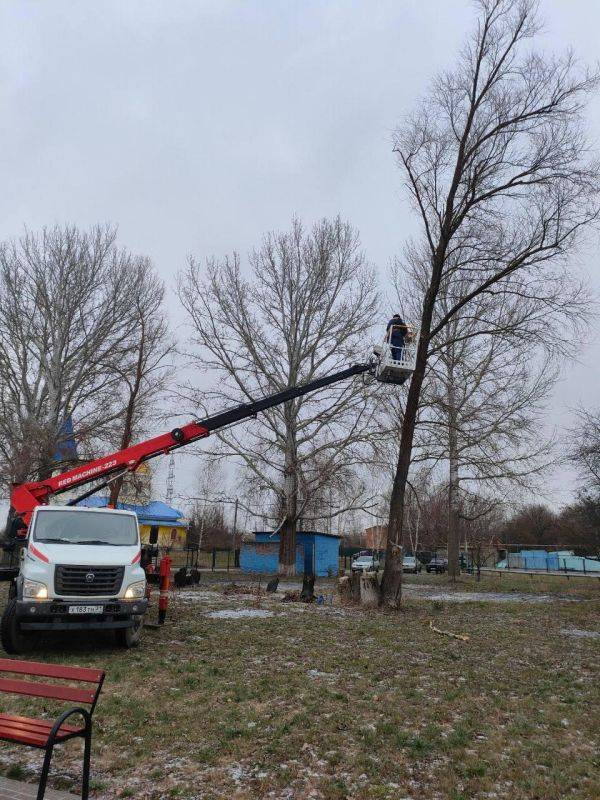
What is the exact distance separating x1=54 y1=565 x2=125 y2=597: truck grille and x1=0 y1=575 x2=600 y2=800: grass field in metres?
0.92

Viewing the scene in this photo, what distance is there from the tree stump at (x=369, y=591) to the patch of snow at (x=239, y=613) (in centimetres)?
265

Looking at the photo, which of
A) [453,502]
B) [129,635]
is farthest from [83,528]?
[453,502]

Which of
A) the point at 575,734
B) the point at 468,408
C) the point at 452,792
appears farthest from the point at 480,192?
the point at 452,792

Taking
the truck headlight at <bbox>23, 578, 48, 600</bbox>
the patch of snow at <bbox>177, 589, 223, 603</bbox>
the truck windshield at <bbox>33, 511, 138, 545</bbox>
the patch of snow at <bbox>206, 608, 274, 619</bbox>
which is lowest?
the patch of snow at <bbox>206, 608, 274, 619</bbox>

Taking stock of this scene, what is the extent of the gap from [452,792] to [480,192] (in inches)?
583

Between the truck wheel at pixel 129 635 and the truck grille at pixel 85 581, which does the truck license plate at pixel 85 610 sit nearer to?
the truck grille at pixel 85 581

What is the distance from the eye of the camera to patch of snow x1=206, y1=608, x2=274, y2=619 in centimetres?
1341

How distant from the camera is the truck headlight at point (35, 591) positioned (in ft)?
29.3

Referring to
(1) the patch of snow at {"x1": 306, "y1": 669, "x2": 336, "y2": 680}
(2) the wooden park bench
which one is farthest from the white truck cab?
(2) the wooden park bench

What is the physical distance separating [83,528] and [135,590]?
5.40 feet

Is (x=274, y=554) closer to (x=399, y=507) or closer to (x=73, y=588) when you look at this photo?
(x=399, y=507)

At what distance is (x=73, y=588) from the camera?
30.0 ft

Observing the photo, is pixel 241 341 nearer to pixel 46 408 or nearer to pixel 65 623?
pixel 46 408

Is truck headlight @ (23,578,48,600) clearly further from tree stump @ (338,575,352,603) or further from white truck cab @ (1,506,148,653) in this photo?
tree stump @ (338,575,352,603)
